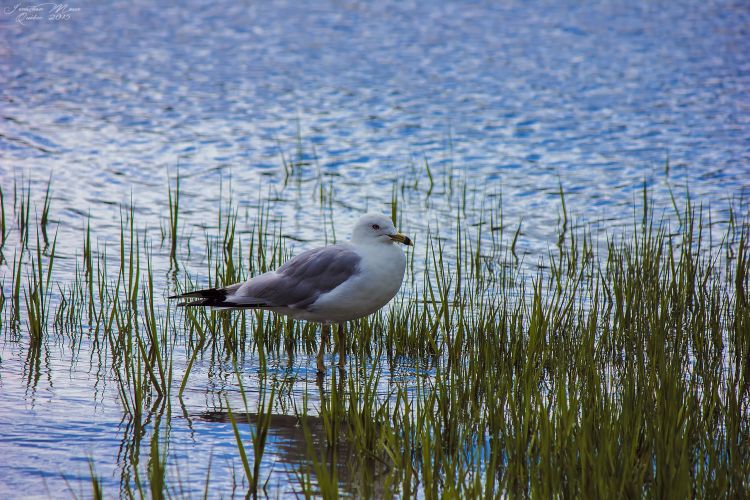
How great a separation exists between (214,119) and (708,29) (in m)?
11.7

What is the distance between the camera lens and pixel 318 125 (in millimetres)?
14766

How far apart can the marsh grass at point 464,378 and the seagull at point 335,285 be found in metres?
0.27

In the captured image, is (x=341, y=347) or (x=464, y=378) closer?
(x=464, y=378)

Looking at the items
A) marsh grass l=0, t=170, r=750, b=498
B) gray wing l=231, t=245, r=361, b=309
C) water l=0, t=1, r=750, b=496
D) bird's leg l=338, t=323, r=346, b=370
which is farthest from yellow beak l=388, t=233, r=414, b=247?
water l=0, t=1, r=750, b=496

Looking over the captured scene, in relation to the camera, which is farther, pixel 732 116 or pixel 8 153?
pixel 732 116

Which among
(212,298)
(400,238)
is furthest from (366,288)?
(212,298)

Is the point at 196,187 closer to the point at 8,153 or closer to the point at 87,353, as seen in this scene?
the point at 8,153

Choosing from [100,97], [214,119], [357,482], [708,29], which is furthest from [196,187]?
[708,29]

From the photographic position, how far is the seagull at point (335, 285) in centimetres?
618

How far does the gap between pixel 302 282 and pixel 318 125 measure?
8.72m

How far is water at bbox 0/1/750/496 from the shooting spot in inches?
226

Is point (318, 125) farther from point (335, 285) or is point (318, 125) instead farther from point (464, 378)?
point (464, 378)

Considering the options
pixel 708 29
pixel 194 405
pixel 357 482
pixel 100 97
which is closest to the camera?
pixel 357 482

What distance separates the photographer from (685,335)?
263 inches
